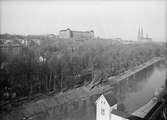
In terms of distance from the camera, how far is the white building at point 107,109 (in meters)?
2.09

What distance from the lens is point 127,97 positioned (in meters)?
2.57

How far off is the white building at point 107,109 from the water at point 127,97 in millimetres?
174

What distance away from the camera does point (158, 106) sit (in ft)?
7.23

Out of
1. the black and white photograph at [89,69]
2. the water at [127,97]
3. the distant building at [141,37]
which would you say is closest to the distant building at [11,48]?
the black and white photograph at [89,69]

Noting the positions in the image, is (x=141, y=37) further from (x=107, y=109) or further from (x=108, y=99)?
(x=107, y=109)

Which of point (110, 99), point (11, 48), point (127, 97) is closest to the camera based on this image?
point (11, 48)

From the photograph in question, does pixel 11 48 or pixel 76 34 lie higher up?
pixel 76 34

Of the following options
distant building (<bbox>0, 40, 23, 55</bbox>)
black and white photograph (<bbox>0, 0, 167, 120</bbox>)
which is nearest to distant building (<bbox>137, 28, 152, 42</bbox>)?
black and white photograph (<bbox>0, 0, 167, 120</bbox>)

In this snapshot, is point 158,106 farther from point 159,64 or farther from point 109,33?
point 109,33

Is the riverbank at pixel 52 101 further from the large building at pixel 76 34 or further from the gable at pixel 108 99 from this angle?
the large building at pixel 76 34

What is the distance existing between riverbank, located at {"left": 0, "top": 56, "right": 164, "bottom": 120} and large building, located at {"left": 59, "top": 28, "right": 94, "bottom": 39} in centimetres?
93

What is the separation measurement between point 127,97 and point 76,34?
1454 mm

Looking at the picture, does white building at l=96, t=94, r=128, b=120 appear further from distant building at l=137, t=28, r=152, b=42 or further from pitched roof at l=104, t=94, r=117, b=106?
distant building at l=137, t=28, r=152, b=42

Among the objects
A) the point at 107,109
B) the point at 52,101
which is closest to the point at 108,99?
the point at 107,109
